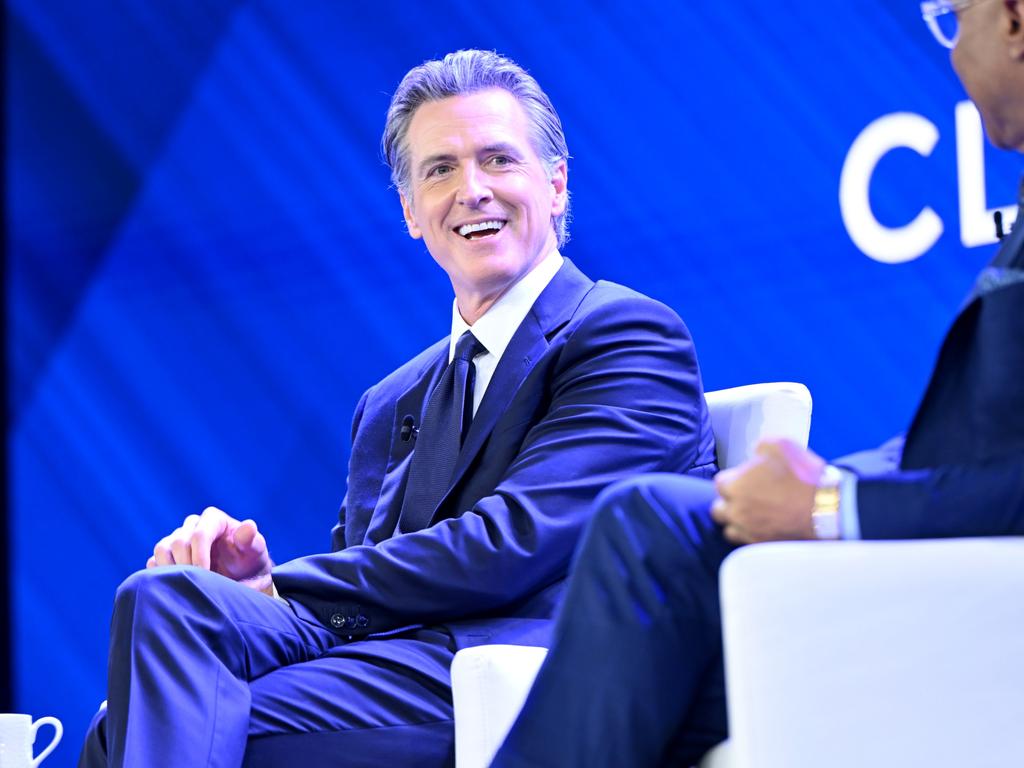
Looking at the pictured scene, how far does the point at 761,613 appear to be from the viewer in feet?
3.94

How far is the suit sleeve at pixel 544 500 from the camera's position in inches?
73.5

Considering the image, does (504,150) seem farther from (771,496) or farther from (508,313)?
(771,496)

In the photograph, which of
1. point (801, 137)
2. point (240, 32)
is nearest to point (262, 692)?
point (801, 137)

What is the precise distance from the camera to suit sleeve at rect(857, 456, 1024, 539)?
1.25m

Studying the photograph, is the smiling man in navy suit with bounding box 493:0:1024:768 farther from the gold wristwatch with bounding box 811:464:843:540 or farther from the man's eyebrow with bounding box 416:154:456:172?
the man's eyebrow with bounding box 416:154:456:172

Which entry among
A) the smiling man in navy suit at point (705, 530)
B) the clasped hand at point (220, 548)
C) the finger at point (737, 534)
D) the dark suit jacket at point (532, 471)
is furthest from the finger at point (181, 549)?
the finger at point (737, 534)

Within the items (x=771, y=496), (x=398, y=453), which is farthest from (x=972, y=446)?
(x=398, y=453)

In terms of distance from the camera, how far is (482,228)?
237 centimetres

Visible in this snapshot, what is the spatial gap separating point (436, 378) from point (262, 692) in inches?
27.8

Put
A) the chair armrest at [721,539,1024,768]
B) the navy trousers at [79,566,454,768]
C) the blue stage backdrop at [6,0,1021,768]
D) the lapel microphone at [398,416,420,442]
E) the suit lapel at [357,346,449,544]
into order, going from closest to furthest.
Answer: the chair armrest at [721,539,1024,768] → the navy trousers at [79,566,454,768] → the suit lapel at [357,346,449,544] → the lapel microphone at [398,416,420,442] → the blue stage backdrop at [6,0,1021,768]

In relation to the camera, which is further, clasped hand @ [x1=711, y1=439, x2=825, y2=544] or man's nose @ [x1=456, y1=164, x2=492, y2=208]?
man's nose @ [x1=456, y1=164, x2=492, y2=208]

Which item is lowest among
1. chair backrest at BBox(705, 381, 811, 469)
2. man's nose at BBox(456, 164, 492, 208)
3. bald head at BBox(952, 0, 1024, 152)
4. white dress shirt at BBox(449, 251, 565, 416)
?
chair backrest at BBox(705, 381, 811, 469)

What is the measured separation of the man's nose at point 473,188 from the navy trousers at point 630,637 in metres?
1.12

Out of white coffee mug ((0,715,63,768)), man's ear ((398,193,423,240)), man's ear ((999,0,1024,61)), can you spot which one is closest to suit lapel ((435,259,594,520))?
man's ear ((398,193,423,240))
